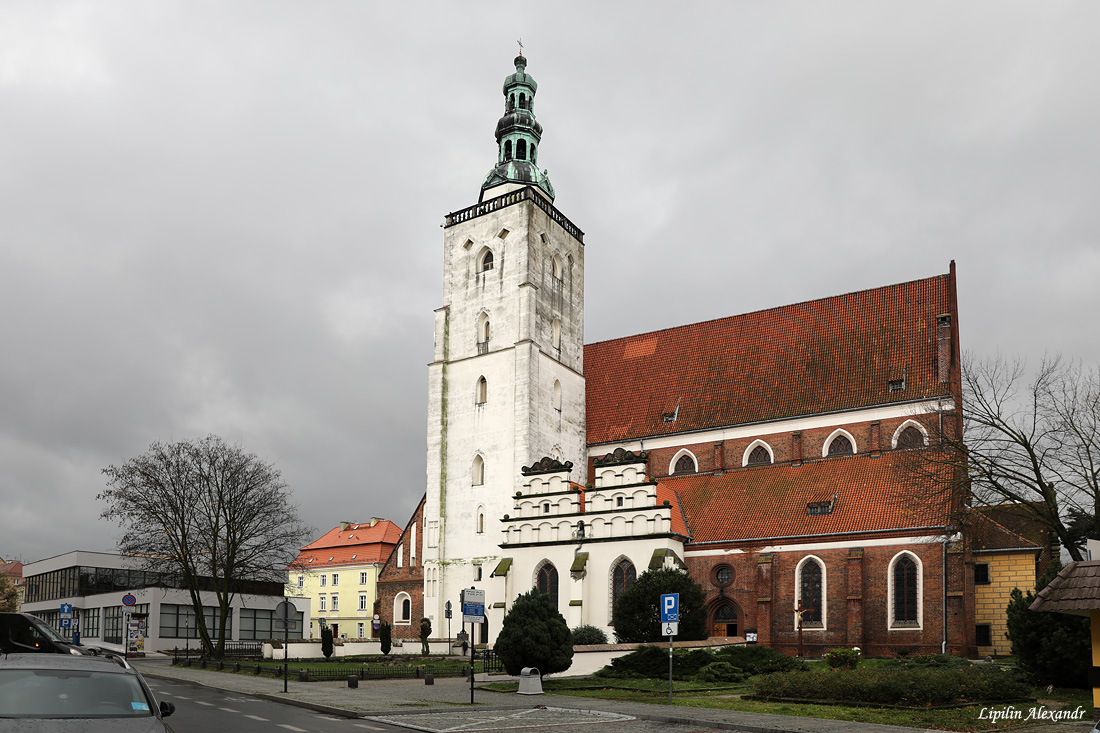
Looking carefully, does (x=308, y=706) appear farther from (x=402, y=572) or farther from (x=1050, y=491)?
(x=402, y=572)

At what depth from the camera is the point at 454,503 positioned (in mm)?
48938

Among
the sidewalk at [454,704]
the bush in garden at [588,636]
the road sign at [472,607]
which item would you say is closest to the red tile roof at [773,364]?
the bush in garden at [588,636]

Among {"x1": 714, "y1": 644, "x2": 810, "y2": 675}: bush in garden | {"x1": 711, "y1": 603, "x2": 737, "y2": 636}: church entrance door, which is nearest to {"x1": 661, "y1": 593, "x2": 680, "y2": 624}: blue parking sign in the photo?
{"x1": 714, "y1": 644, "x2": 810, "y2": 675}: bush in garden

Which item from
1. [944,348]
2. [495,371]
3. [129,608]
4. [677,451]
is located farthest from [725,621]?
[129,608]

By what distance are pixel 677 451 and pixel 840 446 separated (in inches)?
323

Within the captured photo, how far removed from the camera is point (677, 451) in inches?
1860

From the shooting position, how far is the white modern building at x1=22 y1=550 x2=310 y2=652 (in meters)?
61.8

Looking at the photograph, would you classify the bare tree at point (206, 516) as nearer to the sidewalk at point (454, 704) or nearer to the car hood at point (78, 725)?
the sidewalk at point (454, 704)

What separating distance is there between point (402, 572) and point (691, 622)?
21.2 m

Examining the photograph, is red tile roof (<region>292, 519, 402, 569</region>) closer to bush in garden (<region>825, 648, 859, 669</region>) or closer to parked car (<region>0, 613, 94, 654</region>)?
bush in garden (<region>825, 648, 859, 669</region>)

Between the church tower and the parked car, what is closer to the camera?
the parked car

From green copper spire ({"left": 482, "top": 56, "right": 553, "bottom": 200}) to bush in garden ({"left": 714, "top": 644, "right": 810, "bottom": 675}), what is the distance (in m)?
31.8

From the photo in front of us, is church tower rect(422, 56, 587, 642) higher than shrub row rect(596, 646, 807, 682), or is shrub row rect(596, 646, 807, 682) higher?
church tower rect(422, 56, 587, 642)

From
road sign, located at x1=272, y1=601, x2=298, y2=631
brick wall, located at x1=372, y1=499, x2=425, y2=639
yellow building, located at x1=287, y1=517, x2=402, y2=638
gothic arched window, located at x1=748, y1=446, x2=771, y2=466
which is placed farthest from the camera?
yellow building, located at x1=287, y1=517, x2=402, y2=638
